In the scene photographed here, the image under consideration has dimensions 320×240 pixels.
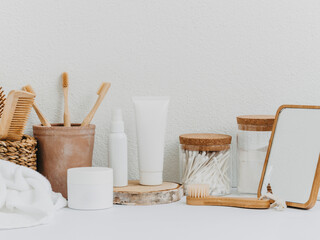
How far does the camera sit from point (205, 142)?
947 millimetres

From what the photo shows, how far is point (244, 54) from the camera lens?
1061 millimetres

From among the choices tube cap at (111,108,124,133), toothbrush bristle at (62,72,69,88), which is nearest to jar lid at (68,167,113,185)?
tube cap at (111,108,124,133)

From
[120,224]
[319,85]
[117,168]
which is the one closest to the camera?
[120,224]

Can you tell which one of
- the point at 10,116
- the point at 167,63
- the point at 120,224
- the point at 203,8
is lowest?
the point at 120,224

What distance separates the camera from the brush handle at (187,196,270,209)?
0.87 meters

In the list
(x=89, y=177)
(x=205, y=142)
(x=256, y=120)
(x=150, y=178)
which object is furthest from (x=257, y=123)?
(x=89, y=177)

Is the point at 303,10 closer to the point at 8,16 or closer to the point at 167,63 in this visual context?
the point at 167,63

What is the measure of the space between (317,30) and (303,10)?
53 mm

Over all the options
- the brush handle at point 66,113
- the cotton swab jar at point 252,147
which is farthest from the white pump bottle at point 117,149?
the cotton swab jar at point 252,147

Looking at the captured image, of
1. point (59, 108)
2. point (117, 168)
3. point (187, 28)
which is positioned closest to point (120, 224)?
point (117, 168)

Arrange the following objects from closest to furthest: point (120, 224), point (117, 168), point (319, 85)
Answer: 1. point (120, 224)
2. point (117, 168)
3. point (319, 85)

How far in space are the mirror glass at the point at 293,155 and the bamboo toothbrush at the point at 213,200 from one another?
5cm

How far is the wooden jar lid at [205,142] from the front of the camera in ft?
3.11

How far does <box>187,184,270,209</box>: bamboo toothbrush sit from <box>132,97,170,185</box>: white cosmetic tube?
9cm
